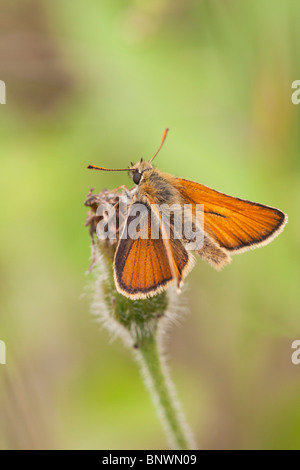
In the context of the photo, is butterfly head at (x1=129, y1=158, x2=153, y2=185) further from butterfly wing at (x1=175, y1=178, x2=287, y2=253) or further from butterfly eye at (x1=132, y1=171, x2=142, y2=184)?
butterfly wing at (x1=175, y1=178, x2=287, y2=253)

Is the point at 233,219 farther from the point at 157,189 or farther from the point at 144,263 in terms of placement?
the point at 144,263

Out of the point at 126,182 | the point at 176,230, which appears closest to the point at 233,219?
the point at 176,230

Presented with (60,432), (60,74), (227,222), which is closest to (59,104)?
(60,74)

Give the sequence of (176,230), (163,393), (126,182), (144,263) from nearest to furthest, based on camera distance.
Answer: (144,263), (176,230), (163,393), (126,182)

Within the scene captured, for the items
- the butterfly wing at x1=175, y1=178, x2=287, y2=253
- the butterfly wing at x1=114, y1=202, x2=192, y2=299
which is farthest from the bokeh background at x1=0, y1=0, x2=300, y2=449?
the butterfly wing at x1=114, y1=202, x2=192, y2=299

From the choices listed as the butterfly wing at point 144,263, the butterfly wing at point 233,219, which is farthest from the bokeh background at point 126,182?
the butterfly wing at point 144,263

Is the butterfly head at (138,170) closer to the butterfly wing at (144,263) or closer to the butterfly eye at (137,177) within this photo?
the butterfly eye at (137,177)
